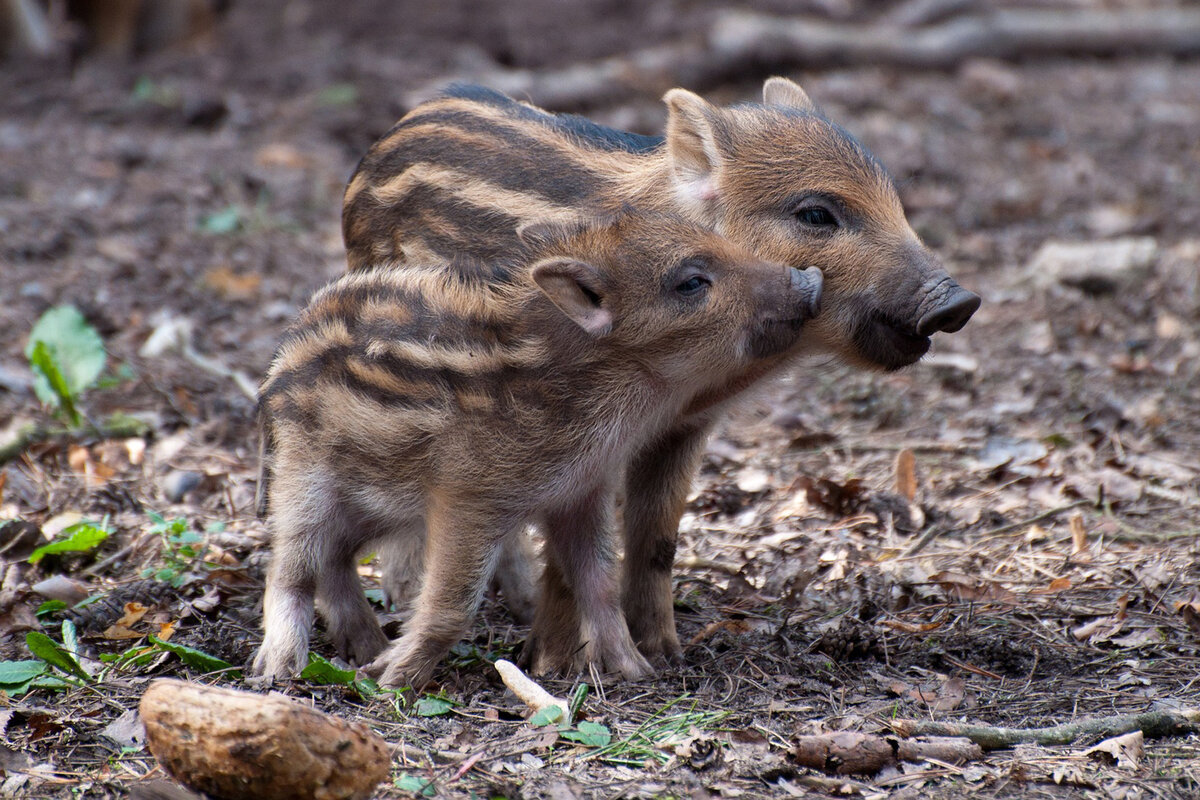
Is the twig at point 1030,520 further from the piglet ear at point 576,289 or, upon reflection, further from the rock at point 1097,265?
the rock at point 1097,265

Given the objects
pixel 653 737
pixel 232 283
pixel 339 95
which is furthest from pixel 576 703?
pixel 339 95

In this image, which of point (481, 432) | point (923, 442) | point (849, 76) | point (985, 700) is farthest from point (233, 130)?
point (985, 700)

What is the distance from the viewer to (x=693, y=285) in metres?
3.85

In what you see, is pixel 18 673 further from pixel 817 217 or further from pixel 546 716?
pixel 817 217

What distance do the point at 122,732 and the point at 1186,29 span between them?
14011 mm

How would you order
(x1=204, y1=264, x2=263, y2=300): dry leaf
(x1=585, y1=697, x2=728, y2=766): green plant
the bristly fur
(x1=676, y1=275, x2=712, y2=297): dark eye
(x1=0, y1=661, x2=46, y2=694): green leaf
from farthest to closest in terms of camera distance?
(x1=204, y1=264, x2=263, y2=300): dry leaf → the bristly fur → (x1=676, y1=275, x2=712, y2=297): dark eye → (x1=0, y1=661, x2=46, y2=694): green leaf → (x1=585, y1=697, x2=728, y2=766): green plant

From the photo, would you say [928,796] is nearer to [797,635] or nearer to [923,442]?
[797,635]

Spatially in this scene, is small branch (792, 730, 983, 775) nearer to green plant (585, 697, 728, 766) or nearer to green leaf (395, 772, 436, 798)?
green plant (585, 697, 728, 766)

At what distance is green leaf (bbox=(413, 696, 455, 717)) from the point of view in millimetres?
3635

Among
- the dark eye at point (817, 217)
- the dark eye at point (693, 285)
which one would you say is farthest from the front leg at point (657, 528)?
the dark eye at point (817, 217)

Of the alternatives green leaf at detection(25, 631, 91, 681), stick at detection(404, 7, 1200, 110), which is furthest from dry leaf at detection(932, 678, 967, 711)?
stick at detection(404, 7, 1200, 110)

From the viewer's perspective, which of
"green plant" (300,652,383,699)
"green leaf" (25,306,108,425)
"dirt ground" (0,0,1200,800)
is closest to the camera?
"dirt ground" (0,0,1200,800)

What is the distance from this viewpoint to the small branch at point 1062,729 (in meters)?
3.31

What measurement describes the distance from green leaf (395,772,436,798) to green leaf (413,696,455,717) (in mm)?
559
